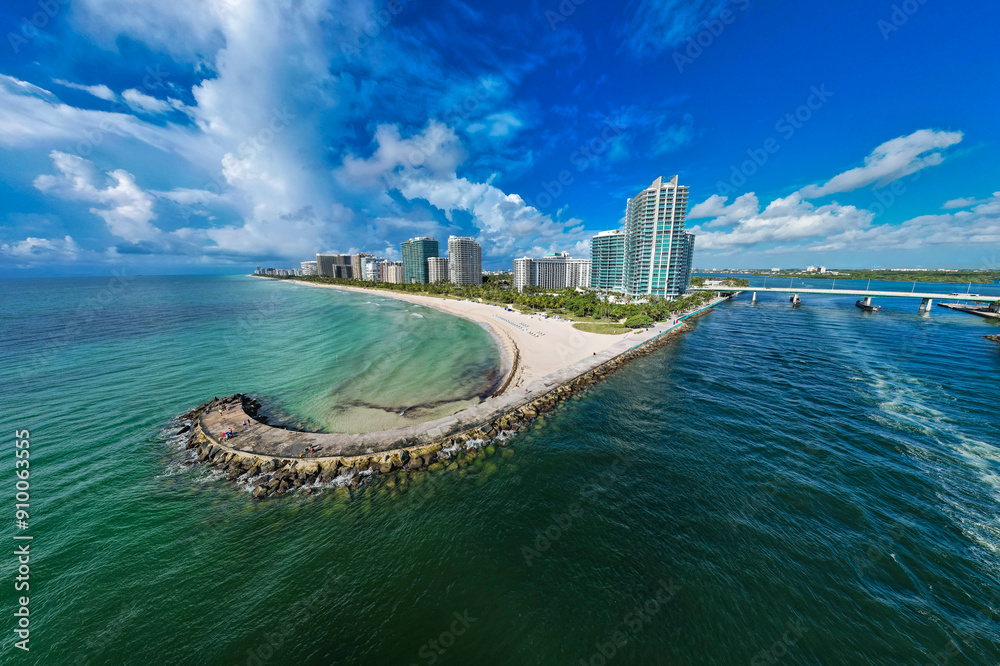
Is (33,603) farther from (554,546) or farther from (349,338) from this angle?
(349,338)

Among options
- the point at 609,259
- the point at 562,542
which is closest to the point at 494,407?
the point at 562,542

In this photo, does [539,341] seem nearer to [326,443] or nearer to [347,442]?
[347,442]

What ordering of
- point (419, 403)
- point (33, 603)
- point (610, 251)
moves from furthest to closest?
point (610, 251), point (419, 403), point (33, 603)

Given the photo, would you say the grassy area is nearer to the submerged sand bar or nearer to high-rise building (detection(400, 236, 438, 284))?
the submerged sand bar

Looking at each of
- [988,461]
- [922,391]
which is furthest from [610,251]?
[988,461]

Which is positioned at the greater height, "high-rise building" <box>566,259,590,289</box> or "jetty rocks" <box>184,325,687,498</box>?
"high-rise building" <box>566,259,590,289</box>

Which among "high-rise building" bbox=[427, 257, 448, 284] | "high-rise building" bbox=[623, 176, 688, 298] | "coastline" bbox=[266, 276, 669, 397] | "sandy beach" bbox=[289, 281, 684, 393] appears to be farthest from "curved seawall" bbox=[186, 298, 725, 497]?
"high-rise building" bbox=[427, 257, 448, 284]

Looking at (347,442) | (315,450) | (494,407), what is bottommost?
(315,450)
